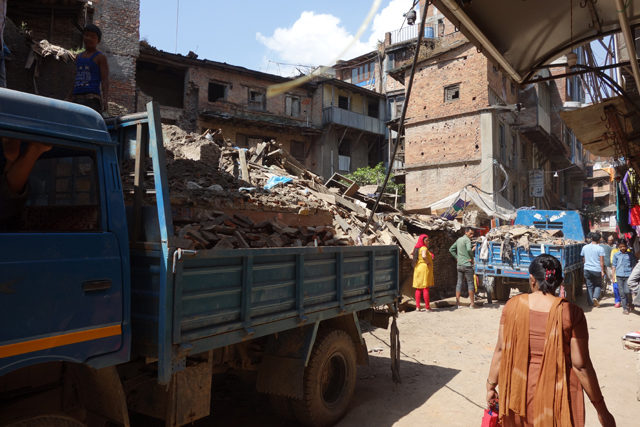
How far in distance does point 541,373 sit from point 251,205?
4.48 m

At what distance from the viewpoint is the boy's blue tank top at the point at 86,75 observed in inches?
186

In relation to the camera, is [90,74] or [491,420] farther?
[90,74]

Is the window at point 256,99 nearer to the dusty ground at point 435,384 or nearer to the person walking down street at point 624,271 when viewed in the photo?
the dusty ground at point 435,384

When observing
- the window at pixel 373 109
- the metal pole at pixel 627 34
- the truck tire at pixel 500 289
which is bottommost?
the truck tire at pixel 500 289

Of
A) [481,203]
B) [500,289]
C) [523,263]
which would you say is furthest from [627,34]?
[481,203]

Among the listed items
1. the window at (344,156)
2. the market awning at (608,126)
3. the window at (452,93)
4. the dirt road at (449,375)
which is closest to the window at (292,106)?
the window at (344,156)

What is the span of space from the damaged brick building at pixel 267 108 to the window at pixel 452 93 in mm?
7283

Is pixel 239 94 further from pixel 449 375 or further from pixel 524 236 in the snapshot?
pixel 449 375

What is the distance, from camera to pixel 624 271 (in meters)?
10.2

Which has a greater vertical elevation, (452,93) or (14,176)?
(452,93)

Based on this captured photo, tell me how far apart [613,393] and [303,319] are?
4225 mm

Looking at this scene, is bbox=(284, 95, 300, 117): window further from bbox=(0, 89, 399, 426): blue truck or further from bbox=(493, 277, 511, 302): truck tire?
bbox=(0, 89, 399, 426): blue truck

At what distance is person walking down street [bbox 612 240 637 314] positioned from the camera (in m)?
10.1

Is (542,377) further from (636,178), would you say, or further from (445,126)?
(445,126)
